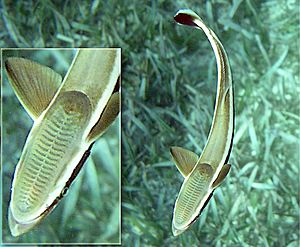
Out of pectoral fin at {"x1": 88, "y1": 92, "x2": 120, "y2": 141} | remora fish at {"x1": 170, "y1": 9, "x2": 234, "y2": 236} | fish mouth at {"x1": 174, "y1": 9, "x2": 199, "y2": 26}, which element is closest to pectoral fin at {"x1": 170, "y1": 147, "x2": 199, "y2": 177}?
remora fish at {"x1": 170, "y1": 9, "x2": 234, "y2": 236}

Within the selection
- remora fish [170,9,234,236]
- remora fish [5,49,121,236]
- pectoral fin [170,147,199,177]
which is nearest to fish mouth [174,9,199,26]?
remora fish [170,9,234,236]

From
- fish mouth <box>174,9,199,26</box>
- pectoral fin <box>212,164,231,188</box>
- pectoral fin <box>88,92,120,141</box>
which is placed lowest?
pectoral fin <box>212,164,231,188</box>

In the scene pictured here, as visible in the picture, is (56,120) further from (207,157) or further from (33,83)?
(207,157)

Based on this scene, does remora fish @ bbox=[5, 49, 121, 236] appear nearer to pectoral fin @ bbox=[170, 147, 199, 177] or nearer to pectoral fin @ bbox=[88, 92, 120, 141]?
pectoral fin @ bbox=[88, 92, 120, 141]

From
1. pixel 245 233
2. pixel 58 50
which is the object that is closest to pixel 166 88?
pixel 58 50

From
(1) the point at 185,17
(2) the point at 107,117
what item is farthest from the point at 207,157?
(1) the point at 185,17

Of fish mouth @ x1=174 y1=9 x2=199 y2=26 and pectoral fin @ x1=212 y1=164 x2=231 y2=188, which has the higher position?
fish mouth @ x1=174 y1=9 x2=199 y2=26
